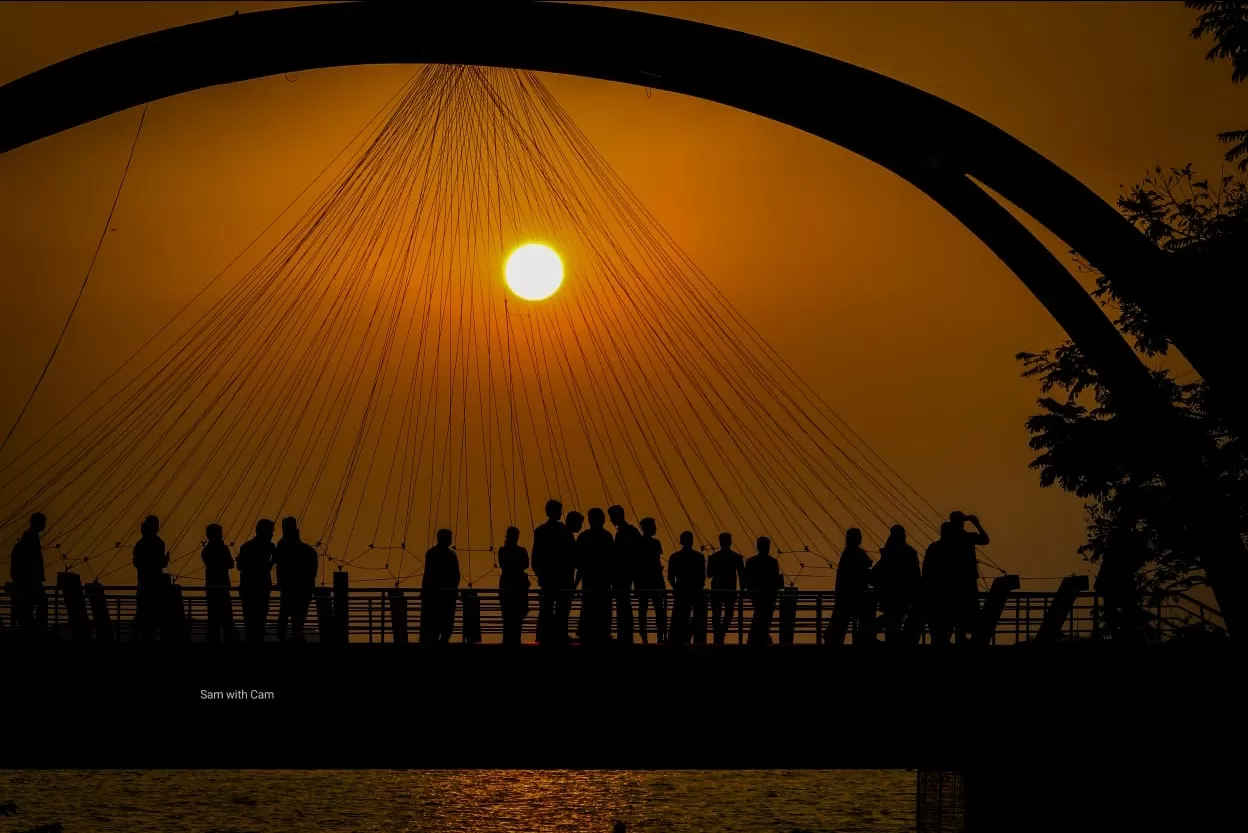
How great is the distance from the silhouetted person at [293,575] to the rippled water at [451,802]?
31802 millimetres

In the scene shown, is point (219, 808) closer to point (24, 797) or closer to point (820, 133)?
point (24, 797)

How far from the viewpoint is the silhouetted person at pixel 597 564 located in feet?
57.0

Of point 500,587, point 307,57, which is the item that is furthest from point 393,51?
point 500,587

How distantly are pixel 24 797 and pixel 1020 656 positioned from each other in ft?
153

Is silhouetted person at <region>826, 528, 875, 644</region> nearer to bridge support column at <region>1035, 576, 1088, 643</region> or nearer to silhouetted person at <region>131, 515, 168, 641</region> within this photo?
bridge support column at <region>1035, 576, 1088, 643</region>

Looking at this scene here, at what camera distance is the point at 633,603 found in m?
18.0

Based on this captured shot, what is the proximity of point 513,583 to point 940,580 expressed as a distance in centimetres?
494

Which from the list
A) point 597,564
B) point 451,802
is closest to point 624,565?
point 597,564

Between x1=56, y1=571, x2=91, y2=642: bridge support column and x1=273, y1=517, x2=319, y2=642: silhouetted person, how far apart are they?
227 centimetres

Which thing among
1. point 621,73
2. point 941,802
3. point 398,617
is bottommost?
point 941,802

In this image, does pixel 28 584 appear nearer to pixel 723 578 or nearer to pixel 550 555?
pixel 550 555

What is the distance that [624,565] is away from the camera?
17.6 m

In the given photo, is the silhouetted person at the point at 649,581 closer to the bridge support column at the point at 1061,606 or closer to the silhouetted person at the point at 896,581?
the silhouetted person at the point at 896,581

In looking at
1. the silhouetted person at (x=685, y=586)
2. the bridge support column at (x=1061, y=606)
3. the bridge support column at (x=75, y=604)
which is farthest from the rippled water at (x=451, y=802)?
the bridge support column at (x=75, y=604)
